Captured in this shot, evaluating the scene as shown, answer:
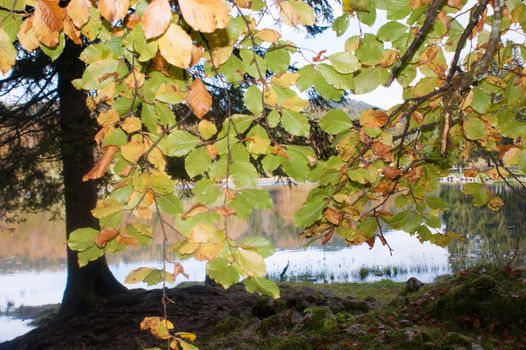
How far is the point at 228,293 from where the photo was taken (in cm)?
829

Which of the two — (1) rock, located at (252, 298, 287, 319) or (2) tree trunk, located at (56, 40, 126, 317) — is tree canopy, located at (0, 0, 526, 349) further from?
(2) tree trunk, located at (56, 40, 126, 317)

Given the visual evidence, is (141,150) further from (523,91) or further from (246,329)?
(246,329)

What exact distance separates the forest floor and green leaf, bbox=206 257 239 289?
110 inches

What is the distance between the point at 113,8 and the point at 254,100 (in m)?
0.54

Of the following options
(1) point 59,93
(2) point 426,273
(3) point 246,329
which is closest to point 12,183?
(1) point 59,93

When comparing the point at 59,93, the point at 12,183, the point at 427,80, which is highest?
the point at 59,93

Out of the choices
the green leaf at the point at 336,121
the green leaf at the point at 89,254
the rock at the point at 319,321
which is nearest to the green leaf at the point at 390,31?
the green leaf at the point at 336,121

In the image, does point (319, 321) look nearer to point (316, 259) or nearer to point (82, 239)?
point (82, 239)

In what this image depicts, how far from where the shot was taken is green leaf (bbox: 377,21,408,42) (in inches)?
63.2

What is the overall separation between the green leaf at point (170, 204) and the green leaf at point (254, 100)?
1.22 ft

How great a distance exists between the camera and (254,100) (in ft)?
4.46

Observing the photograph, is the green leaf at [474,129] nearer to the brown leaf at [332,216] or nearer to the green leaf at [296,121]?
the brown leaf at [332,216]

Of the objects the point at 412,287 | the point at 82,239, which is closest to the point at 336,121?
the point at 82,239

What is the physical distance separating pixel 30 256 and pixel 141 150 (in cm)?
2055
